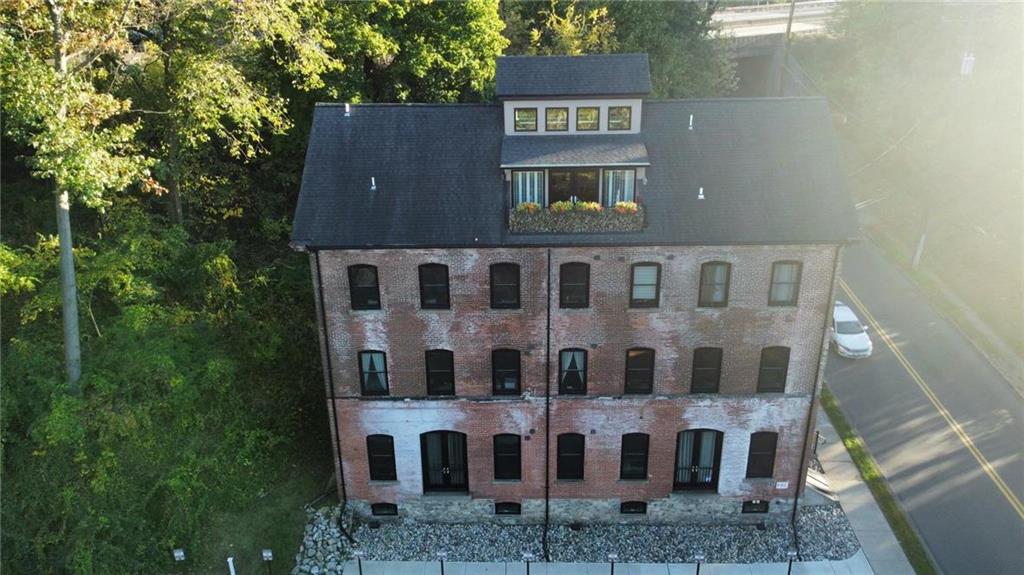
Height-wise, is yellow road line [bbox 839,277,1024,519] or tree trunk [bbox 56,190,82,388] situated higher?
tree trunk [bbox 56,190,82,388]

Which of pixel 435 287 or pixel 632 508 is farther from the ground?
pixel 435 287

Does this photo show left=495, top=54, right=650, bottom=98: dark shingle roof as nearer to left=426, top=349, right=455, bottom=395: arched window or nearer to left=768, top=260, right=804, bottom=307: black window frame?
left=768, top=260, right=804, bottom=307: black window frame

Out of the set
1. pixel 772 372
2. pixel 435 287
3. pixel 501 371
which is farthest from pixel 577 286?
pixel 772 372

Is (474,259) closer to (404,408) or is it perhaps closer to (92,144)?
(404,408)

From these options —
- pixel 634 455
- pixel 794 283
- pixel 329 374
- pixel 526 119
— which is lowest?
pixel 634 455

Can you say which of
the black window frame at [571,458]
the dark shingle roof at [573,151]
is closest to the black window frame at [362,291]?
the dark shingle roof at [573,151]

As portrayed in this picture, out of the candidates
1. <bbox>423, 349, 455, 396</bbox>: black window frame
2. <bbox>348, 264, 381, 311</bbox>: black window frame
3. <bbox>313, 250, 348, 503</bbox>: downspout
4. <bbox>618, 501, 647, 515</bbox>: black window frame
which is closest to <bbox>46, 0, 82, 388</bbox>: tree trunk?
<bbox>313, 250, 348, 503</bbox>: downspout

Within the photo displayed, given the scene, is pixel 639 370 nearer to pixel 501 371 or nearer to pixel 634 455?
pixel 634 455

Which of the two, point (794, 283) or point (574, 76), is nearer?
point (794, 283)
